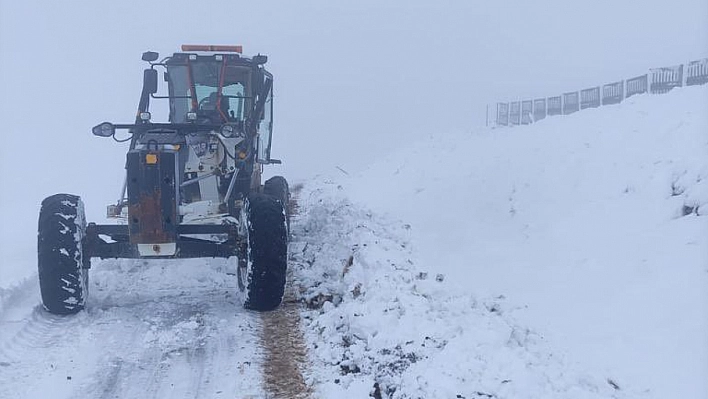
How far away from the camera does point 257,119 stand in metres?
9.81

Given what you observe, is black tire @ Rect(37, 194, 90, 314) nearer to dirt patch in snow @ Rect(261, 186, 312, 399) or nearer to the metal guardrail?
dirt patch in snow @ Rect(261, 186, 312, 399)

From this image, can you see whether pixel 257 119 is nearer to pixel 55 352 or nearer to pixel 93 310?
pixel 93 310

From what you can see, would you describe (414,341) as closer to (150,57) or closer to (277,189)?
(150,57)

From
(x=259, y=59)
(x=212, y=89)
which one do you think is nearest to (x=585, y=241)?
(x=259, y=59)

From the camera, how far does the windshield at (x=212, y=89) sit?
33.4 ft

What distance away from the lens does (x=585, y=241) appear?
9.81 metres

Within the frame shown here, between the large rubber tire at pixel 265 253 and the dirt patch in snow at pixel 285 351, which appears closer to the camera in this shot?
the dirt patch in snow at pixel 285 351

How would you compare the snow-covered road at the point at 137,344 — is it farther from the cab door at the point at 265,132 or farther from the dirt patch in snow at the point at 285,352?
the cab door at the point at 265,132

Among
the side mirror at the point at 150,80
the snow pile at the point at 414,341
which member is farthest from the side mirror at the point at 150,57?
the snow pile at the point at 414,341

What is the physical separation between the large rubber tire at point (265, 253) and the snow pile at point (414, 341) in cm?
50

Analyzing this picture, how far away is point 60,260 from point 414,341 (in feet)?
13.3

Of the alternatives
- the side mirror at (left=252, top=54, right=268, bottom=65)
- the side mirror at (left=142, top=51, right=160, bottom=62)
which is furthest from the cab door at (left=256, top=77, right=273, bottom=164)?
the side mirror at (left=142, top=51, right=160, bottom=62)

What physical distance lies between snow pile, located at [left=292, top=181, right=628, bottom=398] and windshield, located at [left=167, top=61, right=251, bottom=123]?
2.53 m

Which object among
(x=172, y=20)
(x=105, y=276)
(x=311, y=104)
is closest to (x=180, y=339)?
(x=105, y=276)
